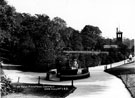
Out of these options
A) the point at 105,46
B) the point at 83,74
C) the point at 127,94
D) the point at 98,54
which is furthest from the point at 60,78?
the point at 105,46

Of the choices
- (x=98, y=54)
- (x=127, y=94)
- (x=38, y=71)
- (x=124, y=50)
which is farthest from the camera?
(x=124, y=50)

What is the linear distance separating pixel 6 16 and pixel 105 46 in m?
24.8

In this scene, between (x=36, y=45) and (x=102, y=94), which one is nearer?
(x=102, y=94)

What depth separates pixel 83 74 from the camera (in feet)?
84.7

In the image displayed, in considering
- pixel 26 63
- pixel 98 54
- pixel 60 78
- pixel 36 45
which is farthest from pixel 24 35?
pixel 98 54

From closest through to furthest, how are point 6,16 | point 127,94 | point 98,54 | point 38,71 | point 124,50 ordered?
point 127,94 → point 6,16 → point 38,71 → point 98,54 → point 124,50

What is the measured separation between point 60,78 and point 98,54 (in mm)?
18397

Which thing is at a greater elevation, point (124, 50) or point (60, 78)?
point (124, 50)

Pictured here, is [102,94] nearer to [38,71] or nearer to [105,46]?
[38,71]

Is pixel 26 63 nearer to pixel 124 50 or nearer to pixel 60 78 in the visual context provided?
pixel 60 78

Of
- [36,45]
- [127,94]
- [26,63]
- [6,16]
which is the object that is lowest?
[127,94]

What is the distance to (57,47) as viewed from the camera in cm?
2938

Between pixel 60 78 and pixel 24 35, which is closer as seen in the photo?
pixel 60 78

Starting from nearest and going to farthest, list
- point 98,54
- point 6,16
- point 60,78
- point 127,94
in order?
1. point 127,94
2. point 6,16
3. point 60,78
4. point 98,54
